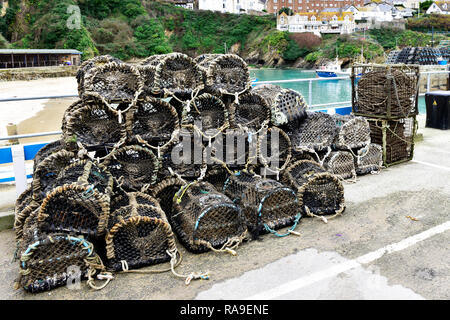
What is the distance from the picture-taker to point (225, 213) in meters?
3.63

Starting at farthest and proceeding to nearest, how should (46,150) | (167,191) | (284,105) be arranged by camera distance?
1. (284,105)
2. (46,150)
3. (167,191)

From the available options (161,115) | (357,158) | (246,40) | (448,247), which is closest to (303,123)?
(357,158)

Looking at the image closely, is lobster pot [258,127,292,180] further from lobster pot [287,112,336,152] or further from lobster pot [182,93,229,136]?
lobster pot [182,93,229,136]

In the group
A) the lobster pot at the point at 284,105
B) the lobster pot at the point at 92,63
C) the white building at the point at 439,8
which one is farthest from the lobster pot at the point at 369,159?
the white building at the point at 439,8

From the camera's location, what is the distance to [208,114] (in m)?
4.62

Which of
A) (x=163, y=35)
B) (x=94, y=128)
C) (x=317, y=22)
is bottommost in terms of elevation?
(x=94, y=128)

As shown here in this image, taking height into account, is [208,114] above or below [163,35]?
below

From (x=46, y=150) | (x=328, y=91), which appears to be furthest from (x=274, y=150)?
(x=328, y=91)

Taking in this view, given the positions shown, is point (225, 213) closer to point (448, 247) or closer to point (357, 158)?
point (448, 247)

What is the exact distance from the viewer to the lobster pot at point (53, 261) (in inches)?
118

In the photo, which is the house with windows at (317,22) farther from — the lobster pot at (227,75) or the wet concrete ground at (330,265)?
the wet concrete ground at (330,265)

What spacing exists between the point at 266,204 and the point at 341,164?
81.8 inches

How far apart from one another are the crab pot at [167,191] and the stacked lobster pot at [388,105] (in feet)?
10.3

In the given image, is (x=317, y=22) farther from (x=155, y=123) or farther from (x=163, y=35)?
(x=155, y=123)
